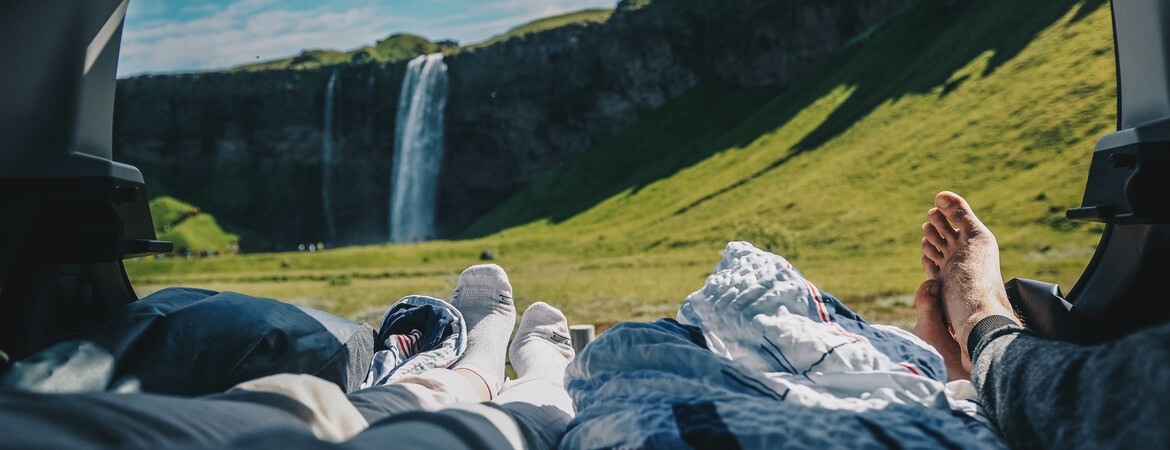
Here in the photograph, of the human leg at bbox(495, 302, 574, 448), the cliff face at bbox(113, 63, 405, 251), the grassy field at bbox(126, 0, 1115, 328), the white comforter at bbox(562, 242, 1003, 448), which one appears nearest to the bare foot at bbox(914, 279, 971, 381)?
the white comforter at bbox(562, 242, 1003, 448)

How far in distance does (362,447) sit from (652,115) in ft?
78.4

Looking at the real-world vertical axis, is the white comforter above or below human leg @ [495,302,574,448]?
above

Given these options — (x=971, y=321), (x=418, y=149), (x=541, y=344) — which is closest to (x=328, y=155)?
(x=418, y=149)

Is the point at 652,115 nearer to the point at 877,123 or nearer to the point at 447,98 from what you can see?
the point at 447,98

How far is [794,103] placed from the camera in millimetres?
19406

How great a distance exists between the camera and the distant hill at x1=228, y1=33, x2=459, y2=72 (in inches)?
1035

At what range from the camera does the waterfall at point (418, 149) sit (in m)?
23.2

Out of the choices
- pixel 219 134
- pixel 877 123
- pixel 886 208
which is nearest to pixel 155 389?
pixel 886 208

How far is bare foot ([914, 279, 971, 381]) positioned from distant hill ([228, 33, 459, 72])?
26748 mm

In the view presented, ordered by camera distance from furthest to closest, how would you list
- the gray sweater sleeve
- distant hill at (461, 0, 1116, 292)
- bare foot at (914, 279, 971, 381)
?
1. distant hill at (461, 0, 1116, 292)
2. bare foot at (914, 279, 971, 381)
3. the gray sweater sleeve

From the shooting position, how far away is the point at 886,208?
38.5 feet

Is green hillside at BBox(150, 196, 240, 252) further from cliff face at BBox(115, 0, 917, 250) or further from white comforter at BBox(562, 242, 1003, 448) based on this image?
white comforter at BBox(562, 242, 1003, 448)

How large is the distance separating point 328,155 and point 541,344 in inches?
985

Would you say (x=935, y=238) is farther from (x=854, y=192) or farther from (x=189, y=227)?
(x=189, y=227)
